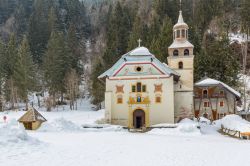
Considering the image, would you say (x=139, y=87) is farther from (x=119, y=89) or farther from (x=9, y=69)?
(x=9, y=69)

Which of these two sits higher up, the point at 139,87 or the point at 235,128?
the point at 139,87

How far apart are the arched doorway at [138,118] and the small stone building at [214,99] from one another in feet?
51.0

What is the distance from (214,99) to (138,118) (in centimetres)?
1701

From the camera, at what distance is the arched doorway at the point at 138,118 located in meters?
39.3

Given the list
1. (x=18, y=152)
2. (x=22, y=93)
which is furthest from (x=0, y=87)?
(x=18, y=152)

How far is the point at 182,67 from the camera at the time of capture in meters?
42.3

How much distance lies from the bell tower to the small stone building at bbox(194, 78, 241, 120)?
396 inches

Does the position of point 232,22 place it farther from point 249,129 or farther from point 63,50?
point 249,129

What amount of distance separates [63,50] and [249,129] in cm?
4979

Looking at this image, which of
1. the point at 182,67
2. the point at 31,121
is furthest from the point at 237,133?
the point at 31,121

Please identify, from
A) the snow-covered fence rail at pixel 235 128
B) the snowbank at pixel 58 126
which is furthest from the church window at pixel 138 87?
the snow-covered fence rail at pixel 235 128

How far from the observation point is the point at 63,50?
73.2m

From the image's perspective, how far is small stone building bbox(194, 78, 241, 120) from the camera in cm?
5081

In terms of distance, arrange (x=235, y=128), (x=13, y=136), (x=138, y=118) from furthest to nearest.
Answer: (x=138, y=118) → (x=235, y=128) → (x=13, y=136)
